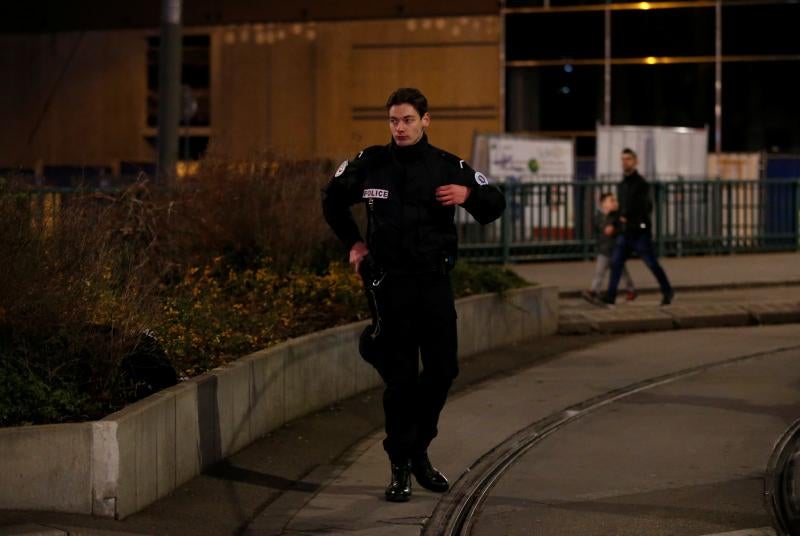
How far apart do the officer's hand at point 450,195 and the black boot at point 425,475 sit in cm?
130

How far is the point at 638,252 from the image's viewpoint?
1572cm

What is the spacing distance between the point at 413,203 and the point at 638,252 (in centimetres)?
882

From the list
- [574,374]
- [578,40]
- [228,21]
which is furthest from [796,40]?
[574,374]

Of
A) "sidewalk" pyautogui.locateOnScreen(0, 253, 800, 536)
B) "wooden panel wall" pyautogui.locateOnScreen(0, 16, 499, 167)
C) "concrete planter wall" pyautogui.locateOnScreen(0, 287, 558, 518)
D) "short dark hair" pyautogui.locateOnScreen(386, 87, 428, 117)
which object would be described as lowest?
"sidewalk" pyautogui.locateOnScreen(0, 253, 800, 536)

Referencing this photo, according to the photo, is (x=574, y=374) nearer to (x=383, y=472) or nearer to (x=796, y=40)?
(x=383, y=472)

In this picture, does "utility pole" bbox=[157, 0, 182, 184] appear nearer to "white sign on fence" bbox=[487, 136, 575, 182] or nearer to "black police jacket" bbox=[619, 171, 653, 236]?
"black police jacket" bbox=[619, 171, 653, 236]

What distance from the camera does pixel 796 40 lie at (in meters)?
30.9

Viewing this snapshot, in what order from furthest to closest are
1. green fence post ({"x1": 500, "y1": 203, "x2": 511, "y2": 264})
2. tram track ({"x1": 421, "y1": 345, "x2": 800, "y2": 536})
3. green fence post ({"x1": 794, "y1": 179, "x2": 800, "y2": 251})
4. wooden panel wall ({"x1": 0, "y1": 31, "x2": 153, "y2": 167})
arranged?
wooden panel wall ({"x1": 0, "y1": 31, "x2": 153, "y2": 167}), green fence post ({"x1": 794, "y1": 179, "x2": 800, "y2": 251}), green fence post ({"x1": 500, "y1": 203, "x2": 511, "y2": 264}), tram track ({"x1": 421, "y1": 345, "x2": 800, "y2": 536})

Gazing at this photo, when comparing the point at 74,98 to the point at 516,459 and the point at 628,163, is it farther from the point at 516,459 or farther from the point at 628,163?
the point at 516,459

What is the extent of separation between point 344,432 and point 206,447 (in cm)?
147

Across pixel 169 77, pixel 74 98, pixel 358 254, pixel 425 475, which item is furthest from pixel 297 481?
pixel 74 98

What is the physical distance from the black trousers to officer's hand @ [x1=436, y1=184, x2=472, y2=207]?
0.39 metres

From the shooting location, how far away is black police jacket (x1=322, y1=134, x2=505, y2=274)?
7.21 meters

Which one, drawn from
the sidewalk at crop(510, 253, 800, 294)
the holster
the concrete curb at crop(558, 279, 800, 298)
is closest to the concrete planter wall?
the holster
